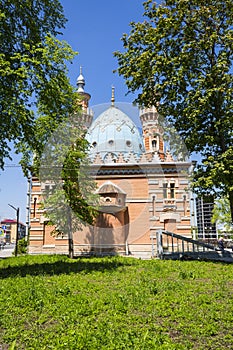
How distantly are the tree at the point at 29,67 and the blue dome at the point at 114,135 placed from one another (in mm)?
19963

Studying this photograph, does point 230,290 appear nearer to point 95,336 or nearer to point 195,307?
point 195,307

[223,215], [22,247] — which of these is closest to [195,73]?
[22,247]

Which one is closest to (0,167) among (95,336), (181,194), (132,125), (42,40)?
(42,40)

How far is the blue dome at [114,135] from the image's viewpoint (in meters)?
32.4

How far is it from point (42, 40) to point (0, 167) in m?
5.31

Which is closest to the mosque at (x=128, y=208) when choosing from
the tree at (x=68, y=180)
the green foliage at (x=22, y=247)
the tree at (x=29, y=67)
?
the green foliage at (x=22, y=247)

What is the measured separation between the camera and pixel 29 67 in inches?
431

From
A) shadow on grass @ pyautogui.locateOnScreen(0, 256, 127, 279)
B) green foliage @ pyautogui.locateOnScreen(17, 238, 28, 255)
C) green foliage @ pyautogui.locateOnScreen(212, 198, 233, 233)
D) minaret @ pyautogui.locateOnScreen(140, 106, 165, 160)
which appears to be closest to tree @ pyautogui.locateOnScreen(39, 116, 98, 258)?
Answer: shadow on grass @ pyautogui.locateOnScreen(0, 256, 127, 279)

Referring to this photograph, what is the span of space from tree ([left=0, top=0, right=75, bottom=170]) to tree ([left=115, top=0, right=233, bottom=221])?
15.0ft

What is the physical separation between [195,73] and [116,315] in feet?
39.7

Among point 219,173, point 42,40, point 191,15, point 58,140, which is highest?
point 191,15

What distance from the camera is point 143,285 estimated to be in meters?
8.59

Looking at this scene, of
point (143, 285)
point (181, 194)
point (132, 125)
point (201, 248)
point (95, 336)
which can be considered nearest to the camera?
point (95, 336)

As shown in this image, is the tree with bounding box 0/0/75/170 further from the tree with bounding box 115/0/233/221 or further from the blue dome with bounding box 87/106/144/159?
the blue dome with bounding box 87/106/144/159
